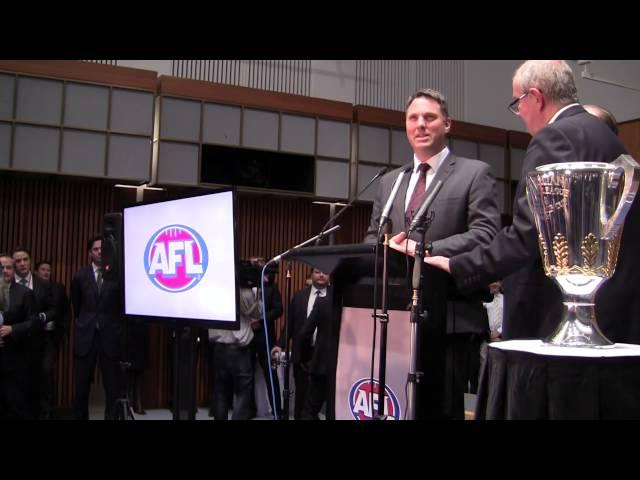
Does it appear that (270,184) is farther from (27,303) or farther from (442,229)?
(442,229)

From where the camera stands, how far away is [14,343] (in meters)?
5.20

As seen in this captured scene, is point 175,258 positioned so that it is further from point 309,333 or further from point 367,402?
point 309,333

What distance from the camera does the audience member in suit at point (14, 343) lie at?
5.18 meters

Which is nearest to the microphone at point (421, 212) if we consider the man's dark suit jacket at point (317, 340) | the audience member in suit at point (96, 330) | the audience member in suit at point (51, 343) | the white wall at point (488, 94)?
the man's dark suit jacket at point (317, 340)

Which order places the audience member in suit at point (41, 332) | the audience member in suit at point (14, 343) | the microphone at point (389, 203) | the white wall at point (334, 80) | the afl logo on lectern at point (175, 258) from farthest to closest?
the white wall at point (334, 80), the audience member in suit at point (41, 332), the audience member in suit at point (14, 343), the afl logo on lectern at point (175, 258), the microphone at point (389, 203)

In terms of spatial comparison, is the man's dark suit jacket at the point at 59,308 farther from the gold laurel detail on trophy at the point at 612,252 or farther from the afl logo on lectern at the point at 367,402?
the gold laurel detail on trophy at the point at 612,252

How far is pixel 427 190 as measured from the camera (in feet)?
7.07

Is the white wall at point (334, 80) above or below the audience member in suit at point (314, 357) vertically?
above

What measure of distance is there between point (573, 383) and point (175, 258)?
1595 millimetres

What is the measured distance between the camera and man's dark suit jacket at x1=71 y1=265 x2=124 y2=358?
5465 mm

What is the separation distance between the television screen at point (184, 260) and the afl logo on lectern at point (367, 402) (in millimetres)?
474

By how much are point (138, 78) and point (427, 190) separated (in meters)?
6.25

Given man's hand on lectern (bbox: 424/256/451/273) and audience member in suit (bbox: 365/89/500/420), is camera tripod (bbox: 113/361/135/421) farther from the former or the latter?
man's hand on lectern (bbox: 424/256/451/273)

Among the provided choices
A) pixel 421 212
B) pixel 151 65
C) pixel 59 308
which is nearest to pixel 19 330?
pixel 59 308
